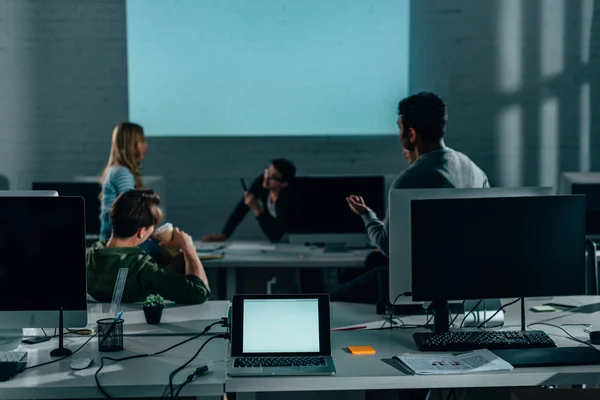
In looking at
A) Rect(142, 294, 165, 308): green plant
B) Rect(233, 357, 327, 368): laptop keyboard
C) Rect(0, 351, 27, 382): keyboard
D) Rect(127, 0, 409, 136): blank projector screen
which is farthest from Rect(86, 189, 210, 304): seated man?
Rect(127, 0, 409, 136): blank projector screen

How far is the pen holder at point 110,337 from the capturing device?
6.75 feet

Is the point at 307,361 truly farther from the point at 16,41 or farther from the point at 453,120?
the point at 16,41

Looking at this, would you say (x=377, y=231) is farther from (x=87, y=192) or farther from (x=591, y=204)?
(x=87, y=192)

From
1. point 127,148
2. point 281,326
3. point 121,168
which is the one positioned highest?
point 127,148

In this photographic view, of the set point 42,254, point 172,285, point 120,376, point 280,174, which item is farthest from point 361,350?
point 280,174

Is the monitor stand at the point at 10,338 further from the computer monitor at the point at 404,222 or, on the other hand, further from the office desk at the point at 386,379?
the computer monitor at the point at 404,222

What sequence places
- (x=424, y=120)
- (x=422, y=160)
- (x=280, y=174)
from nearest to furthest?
1. (x=422, y=160)
2. (x=424, y=120)
3. (x=280, y=174)

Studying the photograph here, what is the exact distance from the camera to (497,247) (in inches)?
83.0

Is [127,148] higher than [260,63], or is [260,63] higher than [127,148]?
[260,63]

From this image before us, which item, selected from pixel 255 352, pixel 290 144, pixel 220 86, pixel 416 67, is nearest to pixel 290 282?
pixel 290 144

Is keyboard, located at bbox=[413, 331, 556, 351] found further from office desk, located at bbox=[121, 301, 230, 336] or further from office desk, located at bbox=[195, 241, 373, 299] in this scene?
Result: office desk, located at bbox=[195, 241, 373, 299]

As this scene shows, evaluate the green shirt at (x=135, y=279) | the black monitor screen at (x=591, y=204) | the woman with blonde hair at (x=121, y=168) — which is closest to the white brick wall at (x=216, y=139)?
the woman with blonde hair at (x=121, y=168)

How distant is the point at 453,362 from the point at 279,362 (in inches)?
17.8

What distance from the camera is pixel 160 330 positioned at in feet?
7.51
